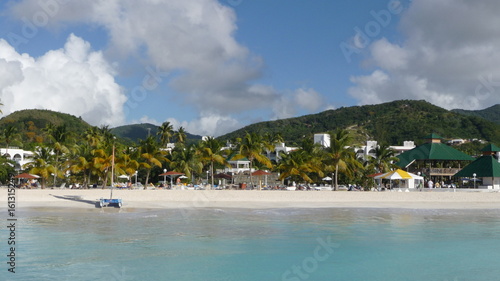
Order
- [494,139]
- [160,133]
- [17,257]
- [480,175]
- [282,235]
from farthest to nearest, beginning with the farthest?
[494,139] < [160,133] < [480,175] < [282,235] < [17,257]

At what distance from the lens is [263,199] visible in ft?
108

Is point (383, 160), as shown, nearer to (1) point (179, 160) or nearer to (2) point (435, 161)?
(2) point (435, 161)

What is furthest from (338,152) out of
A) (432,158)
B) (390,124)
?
(390,124)

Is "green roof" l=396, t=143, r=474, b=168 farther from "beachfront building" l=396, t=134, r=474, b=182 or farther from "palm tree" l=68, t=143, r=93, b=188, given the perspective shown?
"palm tree" l=68, t=143, r=93, b=188

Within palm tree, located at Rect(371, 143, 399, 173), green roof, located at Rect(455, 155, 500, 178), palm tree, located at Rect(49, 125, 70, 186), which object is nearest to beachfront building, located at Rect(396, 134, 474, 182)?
green roof, located at Rect(455, 155, 500, 178)

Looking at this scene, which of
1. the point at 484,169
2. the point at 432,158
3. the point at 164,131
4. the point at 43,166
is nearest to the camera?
the point at 43,166

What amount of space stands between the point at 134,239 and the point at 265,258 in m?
5.28

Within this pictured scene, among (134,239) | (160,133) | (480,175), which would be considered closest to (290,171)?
(480,175)

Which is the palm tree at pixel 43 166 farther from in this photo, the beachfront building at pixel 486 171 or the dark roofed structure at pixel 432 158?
the beachfront building at pixel 486 171

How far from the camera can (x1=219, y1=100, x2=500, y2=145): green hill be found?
102500mm

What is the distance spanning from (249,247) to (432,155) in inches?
1481

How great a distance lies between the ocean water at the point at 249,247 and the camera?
12.8 meters

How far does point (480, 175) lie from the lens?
40844mm

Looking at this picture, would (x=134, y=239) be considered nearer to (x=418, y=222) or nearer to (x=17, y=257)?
(x=17, y=257)
